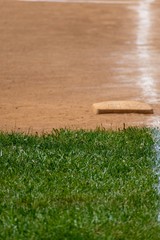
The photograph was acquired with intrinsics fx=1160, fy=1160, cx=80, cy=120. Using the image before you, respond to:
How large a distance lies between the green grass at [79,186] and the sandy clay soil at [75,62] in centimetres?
93

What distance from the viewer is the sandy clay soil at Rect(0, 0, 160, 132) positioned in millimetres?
10062

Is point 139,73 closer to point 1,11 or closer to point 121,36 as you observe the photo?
point 121,36

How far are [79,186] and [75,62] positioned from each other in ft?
17.9

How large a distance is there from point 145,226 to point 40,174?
1.32 metres

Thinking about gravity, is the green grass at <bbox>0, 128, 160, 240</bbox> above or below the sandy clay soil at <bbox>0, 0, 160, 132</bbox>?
above

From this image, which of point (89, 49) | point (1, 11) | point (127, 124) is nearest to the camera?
point (127, 124)

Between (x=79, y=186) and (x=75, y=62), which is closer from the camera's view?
(x=79, y=186)

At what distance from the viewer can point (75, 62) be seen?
41.4 ft

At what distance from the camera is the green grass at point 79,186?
6375 millimetres

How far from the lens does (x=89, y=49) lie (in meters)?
13.4

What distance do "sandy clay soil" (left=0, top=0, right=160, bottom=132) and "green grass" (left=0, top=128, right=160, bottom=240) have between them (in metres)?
0.93

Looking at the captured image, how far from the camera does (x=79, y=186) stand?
23.9ft

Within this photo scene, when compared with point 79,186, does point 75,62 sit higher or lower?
lower

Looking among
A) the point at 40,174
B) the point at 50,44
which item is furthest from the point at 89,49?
the point at 40,174
